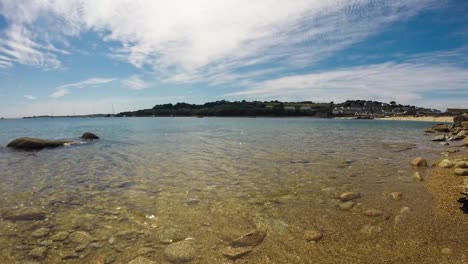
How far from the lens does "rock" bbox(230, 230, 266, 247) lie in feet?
20.7

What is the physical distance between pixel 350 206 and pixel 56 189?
10.2 metres

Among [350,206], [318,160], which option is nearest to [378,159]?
[318,160]

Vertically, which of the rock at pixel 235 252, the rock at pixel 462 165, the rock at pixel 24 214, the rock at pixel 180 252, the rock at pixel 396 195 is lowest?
the rock at pixel 235 252

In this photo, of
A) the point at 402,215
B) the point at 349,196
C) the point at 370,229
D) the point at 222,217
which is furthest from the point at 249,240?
the point at 349,196

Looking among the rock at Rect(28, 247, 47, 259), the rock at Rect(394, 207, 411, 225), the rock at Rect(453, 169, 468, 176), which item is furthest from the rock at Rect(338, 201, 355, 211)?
the rock at Rect(28, 247, 47, 259)

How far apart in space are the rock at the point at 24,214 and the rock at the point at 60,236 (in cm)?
144

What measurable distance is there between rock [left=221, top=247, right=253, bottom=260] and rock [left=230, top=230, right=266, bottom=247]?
165 mm

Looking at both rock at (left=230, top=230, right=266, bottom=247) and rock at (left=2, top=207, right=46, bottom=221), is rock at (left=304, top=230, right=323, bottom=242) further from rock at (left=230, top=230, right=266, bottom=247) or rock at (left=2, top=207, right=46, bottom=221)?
rock at (left=2, top=207, right=46, bottom=221)

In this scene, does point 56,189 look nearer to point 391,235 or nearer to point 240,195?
point 240,195

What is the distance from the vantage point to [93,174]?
44.7 ft

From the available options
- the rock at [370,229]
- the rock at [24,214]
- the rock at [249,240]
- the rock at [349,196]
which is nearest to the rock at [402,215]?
the rock at [370,229]

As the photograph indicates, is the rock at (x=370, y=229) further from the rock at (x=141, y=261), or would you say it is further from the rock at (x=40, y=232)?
the rock at (x=40, y=232)

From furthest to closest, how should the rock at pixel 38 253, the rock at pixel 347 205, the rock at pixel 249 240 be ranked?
the rock at pixel 347 205
the rock at pixel 249 240
the rock at pixel 38 253

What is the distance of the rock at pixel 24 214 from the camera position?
311 inches
